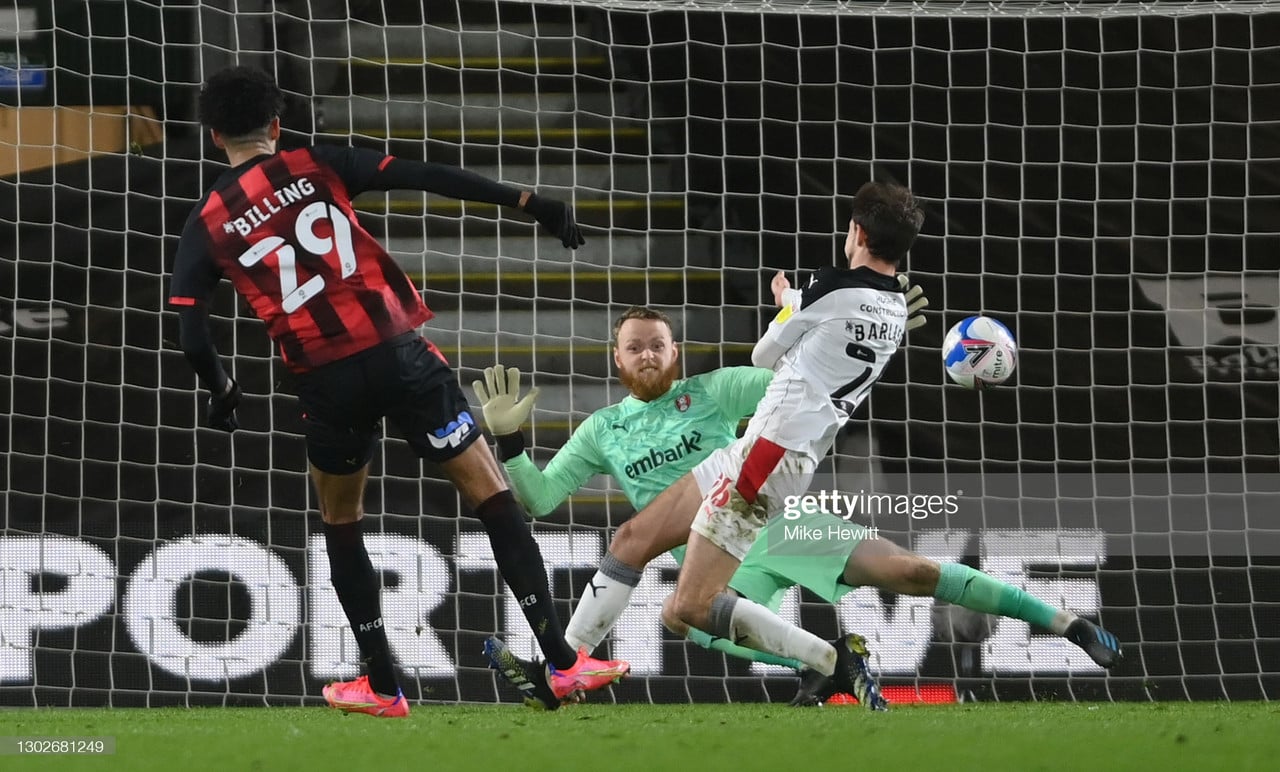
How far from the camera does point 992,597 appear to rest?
4977 mm

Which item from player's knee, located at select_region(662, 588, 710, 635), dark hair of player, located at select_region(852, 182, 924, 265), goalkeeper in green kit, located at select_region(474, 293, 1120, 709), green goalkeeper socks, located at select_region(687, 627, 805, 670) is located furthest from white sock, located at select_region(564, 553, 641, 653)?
dark hair of player, located at select_region(852, 182, 924, 265)

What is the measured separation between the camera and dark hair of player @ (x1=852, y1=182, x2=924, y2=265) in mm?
4492

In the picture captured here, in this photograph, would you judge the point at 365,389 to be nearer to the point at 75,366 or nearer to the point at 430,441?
the point at 430,441

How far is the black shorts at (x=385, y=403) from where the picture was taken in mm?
4066

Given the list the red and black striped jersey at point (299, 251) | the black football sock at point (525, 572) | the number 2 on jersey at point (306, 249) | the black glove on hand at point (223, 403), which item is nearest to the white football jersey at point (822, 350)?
the black football sock at point (525, 572)

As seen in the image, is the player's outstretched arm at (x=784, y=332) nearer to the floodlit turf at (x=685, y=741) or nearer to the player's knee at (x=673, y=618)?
the player's knee at (x=673, y=618)

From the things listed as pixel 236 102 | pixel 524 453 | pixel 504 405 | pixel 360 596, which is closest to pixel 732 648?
pixel 524 453

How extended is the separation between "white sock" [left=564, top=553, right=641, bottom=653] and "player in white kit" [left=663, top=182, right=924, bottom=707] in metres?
0.53

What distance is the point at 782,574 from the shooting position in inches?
213

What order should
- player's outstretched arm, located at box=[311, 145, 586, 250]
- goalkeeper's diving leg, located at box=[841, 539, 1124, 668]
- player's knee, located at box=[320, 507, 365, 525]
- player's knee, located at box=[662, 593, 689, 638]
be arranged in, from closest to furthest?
player's outstretched arm, located at box=[311, 145, 586, 250]
player's knee, located at box=[320, 507, 365, 525]
player's knee, located at box=[662, 593, 689, 638]
goalkeeper's diving leg, located at box=[841, 539, 1124, 668]

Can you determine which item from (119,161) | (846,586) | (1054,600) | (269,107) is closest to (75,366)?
(119,161)

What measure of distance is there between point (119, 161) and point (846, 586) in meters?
3.56

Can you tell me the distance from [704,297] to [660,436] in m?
1.94

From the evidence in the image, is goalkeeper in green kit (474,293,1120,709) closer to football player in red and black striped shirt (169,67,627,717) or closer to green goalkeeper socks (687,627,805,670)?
green goalkeeper socks (687,627,805,670)
